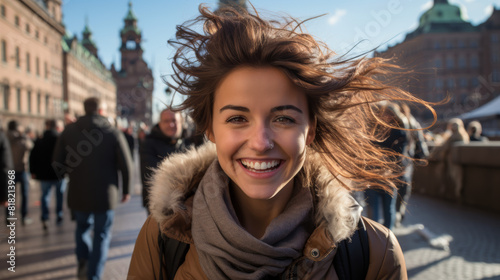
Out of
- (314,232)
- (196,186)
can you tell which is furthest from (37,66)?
(314,232)

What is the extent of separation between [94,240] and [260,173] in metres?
3.39

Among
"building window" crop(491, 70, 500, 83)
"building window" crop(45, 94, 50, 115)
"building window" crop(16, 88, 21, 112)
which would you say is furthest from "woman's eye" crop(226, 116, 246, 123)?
"building window" crop(491, 70, 500, 83)

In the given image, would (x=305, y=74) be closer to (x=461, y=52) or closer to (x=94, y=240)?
(x=94, y=240)

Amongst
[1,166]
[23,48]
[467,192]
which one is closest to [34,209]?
[1,166]

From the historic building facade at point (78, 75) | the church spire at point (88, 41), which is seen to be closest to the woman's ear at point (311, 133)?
the historic building facade at point (78, 75)

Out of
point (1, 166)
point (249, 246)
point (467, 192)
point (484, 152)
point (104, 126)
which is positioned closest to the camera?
point (249, 246)

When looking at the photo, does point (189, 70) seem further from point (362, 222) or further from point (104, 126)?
point (104, 126)

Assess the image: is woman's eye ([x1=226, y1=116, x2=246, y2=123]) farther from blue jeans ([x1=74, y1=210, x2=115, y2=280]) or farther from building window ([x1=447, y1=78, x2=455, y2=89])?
building window ([x1=447, y1=78, x2=455, y2=89])

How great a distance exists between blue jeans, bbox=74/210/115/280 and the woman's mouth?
10.9 ft

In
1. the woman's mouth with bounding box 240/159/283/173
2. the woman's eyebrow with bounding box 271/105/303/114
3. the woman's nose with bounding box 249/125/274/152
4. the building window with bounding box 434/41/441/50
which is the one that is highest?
the building window with bounding box 434/41/441/50

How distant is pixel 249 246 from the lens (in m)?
1.57

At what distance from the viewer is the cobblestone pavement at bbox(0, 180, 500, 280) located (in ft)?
14.9

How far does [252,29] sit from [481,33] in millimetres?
74729

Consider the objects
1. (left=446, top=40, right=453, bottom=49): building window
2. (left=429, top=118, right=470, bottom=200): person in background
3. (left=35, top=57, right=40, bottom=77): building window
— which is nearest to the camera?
(left=429, top=118, right=470, bottom=200): person in background
